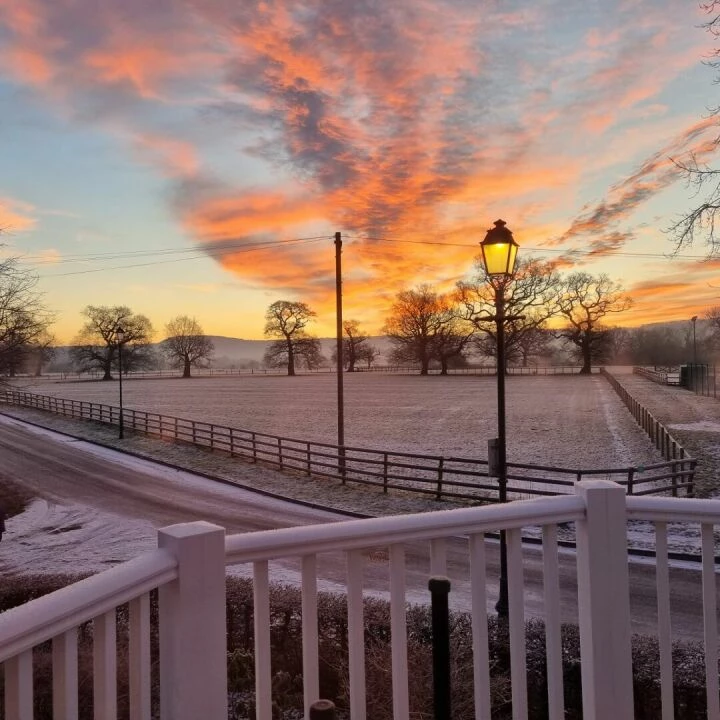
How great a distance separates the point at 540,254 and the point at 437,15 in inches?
1934

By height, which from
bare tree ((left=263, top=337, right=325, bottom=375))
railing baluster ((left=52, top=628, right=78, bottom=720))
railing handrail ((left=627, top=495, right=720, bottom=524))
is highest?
bare tree ((left=263, top=337, right=325, bottom=375))

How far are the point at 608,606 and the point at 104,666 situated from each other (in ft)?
5.27

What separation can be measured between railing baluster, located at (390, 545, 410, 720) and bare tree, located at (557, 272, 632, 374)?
6697 centimetres

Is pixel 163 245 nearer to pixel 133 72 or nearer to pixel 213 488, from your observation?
pixel 213 488

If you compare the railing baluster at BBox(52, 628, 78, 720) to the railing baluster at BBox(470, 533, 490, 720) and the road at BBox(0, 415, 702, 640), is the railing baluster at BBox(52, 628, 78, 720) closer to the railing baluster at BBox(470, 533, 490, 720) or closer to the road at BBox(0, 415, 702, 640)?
the railing baluster at BBox(470, 533, 490, 720)

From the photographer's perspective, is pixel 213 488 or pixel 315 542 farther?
pixel 213 488

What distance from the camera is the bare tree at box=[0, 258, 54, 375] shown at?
18216 mm

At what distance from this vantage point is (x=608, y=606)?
74.9 inches

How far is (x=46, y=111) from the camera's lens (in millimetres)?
11211

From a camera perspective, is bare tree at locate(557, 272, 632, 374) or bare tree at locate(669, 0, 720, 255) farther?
bare tree at locate(557, 272, 632, 374)

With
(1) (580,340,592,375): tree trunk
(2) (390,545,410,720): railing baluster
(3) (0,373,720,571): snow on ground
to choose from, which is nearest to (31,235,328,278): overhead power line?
(3) (0,373,720,571): snow on ground

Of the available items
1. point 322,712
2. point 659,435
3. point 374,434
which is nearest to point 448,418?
point 374,434

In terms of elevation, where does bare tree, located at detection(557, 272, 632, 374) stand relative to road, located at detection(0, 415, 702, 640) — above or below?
above

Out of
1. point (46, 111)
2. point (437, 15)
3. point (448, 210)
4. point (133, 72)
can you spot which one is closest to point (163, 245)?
point (448, 210)
